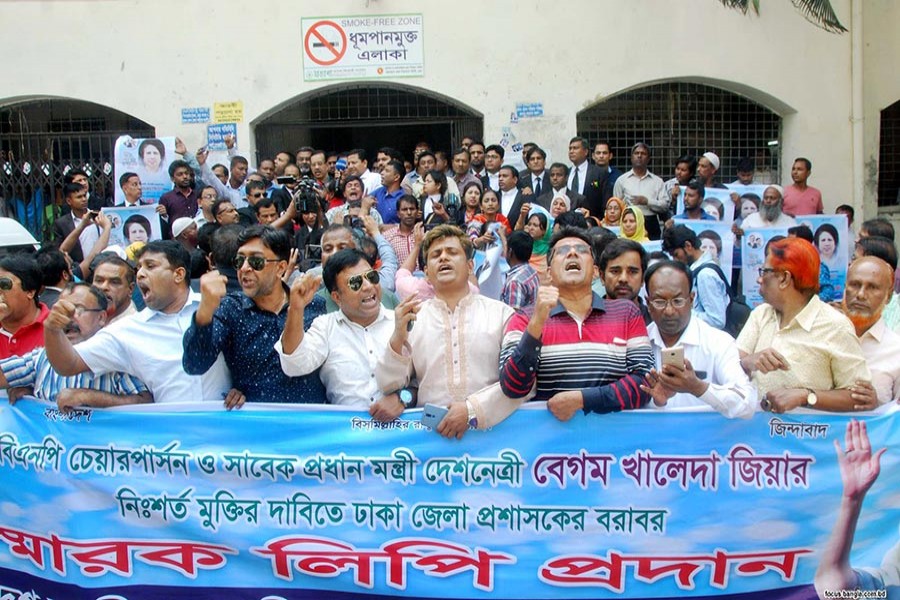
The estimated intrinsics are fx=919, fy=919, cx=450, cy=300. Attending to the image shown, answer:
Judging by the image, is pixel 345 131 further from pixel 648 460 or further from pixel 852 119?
pixel 648 460

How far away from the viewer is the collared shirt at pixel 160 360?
3422 mm

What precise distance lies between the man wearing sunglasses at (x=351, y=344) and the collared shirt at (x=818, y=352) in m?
1.38

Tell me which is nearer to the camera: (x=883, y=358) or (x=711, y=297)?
(x=883, y=358)

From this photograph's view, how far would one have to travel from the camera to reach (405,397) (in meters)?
3.33

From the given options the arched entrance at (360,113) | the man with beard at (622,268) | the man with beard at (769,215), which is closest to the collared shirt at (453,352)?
the man with beard at (622,268)

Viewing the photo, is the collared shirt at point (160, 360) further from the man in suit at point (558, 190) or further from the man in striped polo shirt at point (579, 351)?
the man in suit at point (558, 190)

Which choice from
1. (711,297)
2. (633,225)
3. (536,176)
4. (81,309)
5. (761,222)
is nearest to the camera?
(81,309)

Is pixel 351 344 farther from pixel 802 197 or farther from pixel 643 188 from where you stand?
pixel 802 197

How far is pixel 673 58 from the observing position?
1086 cm

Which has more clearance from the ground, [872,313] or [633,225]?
[633,225]

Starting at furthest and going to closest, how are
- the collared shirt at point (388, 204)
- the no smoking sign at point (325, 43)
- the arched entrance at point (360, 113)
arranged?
the arched entrance at point (360, 113) < the no smoking sign at point (325, 43) < the collared shirt at point (388, 204)

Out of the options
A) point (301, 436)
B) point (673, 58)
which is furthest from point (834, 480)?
point (673, 58)

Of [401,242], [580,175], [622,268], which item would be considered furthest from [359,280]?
[580,175]

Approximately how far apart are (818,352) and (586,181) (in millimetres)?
5993
